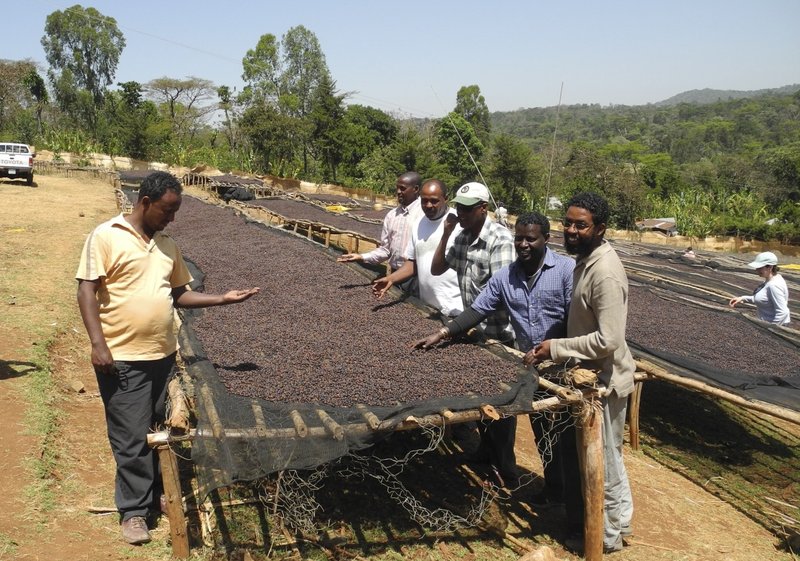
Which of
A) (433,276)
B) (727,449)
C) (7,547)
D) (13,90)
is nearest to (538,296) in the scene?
(433,276)

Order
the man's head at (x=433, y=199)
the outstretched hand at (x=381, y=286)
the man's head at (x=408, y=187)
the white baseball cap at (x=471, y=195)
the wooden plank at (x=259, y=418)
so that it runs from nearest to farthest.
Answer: the wooden plank at (x=259, y=418), the white baseball cap at (x=471, y=195), the man's head at (x=433, y=199), the outstretched hand at (x=381, y=286), the man's head at (x=408, y=187)

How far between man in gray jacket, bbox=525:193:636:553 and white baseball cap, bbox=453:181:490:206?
0.58m

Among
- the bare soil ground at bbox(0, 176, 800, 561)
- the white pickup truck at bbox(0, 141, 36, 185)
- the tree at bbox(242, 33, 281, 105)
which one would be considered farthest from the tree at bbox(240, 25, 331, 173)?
the bare soil ground at bbox(0, 176, 800, 561)

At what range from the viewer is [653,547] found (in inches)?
116

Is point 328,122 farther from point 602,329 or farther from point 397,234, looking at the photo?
point 602,329

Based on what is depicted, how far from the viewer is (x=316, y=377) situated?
2709 mm

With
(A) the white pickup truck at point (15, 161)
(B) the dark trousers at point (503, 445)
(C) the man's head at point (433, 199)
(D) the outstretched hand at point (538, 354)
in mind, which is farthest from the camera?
(A) the white pickup truck at point (15, 161)

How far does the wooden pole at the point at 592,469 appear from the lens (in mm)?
2508

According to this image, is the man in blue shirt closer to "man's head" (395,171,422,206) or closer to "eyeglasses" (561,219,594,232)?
"eyeglasses" (561,219,594,232)

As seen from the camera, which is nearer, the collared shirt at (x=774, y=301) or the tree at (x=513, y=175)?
the collared shirt at (x=774, y=301)

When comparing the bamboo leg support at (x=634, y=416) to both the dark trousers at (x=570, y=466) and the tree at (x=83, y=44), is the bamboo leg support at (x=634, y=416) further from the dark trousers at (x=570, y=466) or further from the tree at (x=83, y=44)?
the tree at (x=83, y=44)

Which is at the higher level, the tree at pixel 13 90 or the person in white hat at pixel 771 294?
the tree at pixel 13 90

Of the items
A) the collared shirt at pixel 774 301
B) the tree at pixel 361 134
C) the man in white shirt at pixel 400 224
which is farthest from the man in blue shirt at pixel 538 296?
the tree at pixel 361 134

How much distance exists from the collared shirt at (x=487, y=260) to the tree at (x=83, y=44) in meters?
38.5
